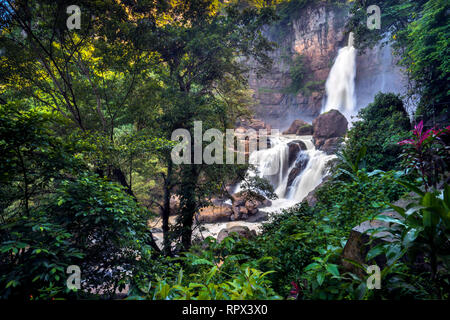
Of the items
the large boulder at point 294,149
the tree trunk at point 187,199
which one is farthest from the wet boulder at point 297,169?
the tree trunk at point 187,199

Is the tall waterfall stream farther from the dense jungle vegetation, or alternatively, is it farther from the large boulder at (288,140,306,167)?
the dense jungle vegetation

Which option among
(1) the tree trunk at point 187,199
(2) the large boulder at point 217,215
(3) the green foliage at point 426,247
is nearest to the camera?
(3) the green foliage at point 426,247

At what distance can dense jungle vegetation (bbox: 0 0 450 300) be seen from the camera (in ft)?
4.91

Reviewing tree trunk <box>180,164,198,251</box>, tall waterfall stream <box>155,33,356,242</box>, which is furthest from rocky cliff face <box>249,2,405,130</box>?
tree trunk <box>180,164,198,251</box>

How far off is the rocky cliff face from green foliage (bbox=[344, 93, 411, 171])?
14405mm

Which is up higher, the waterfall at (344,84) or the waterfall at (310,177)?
the waterfall at (344,84)

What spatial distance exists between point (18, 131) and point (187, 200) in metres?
4.53

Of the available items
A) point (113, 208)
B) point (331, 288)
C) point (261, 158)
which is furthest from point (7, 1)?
point (261, 158)

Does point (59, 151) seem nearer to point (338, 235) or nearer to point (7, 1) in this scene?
point (338, 235)

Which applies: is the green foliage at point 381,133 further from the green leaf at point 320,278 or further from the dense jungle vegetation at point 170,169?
the green leaf at point 320,278

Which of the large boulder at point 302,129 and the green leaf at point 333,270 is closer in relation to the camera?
the green leaf at point 333,270

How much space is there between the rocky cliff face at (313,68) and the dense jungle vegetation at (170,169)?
1482cm

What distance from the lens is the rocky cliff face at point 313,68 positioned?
2236 centimetres

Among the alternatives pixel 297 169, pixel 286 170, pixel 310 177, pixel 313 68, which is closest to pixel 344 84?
pixel 313 68
